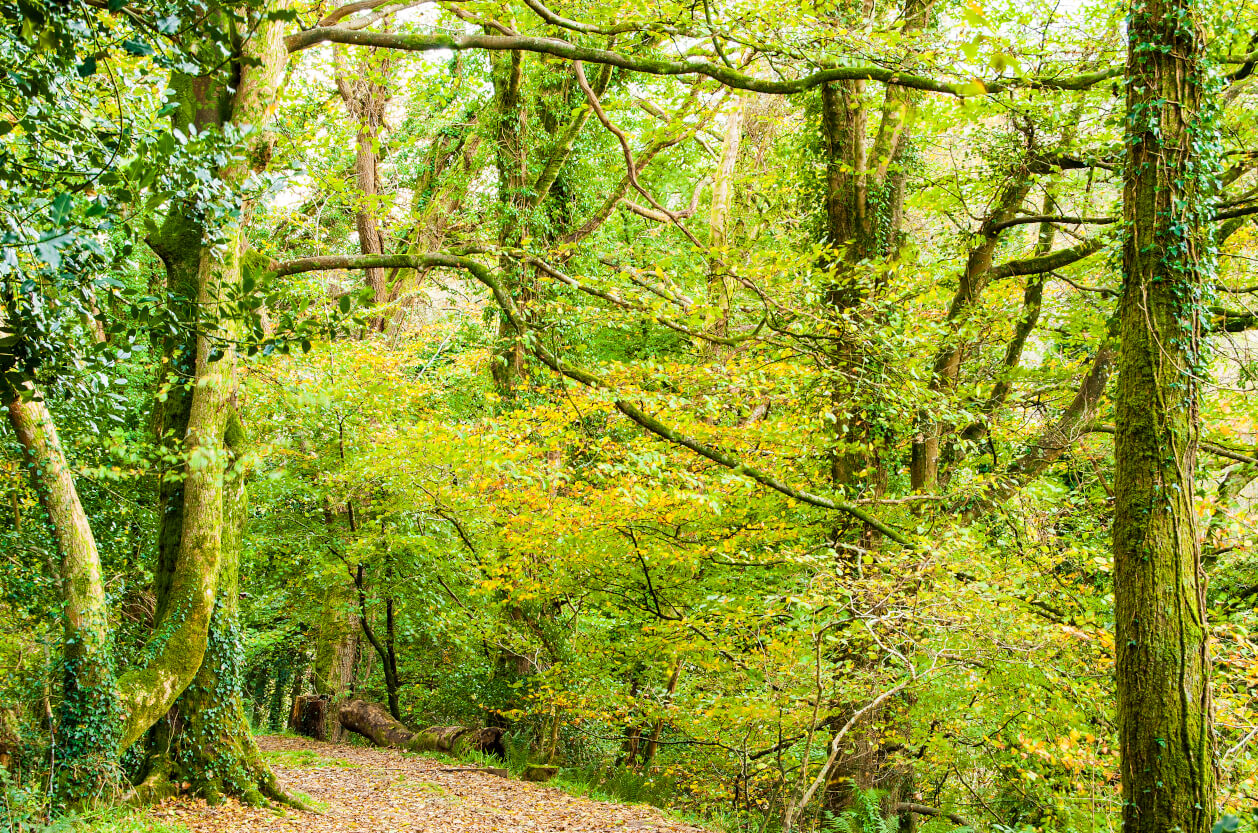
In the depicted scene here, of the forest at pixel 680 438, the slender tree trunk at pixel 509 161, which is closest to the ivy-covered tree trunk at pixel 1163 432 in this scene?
the forest at pixel 680 438

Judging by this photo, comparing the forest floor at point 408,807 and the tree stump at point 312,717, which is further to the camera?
the tree stump at point 312,717

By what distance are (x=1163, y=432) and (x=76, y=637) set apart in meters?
6.66

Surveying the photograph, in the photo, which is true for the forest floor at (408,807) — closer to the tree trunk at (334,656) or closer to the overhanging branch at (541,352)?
the tree trunk at (334,656)

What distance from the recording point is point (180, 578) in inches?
231

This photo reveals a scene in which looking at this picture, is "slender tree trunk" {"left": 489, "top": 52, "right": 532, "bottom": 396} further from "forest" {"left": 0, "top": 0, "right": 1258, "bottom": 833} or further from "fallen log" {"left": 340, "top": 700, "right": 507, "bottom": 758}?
"fallen log" {"left": 340, "top": 700, "right": 507, "bottom": 758}

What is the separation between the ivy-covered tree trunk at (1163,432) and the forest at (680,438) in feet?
0.06

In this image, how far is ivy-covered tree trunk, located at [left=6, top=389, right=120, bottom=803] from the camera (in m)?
5.28

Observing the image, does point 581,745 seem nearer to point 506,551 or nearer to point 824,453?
point 506,551

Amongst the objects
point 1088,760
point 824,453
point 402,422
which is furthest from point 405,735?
point 1088,760

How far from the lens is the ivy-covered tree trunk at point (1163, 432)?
4.09 m

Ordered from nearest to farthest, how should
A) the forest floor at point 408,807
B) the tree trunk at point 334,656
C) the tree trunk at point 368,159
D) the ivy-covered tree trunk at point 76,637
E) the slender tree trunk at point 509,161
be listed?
the ivy-covered tree trunk at point 76,637 → the forest floor at point 408,807 → the slender tree trunk at point 509,161 → the tree trunk at point 334,656 → the tree trunk at point 368,159

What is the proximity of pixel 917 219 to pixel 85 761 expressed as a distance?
50.3 feet

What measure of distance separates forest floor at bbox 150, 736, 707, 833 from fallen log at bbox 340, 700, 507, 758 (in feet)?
2.01

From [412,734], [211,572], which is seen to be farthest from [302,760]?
[211,572]
